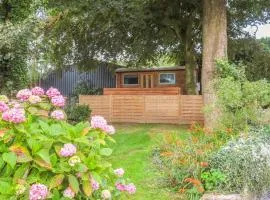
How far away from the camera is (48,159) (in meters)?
3.09

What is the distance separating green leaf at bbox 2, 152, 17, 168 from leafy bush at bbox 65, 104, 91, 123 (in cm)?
1465

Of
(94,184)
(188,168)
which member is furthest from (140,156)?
(94,184)

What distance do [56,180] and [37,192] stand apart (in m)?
0.21

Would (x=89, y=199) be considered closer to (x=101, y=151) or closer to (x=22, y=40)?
(x=101, y=151)

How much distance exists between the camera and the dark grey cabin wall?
3078cm

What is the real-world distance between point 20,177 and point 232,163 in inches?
174

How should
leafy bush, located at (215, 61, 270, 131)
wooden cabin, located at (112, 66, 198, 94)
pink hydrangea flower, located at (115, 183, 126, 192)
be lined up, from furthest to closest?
wooden cabin, located at (112, 66, 198, 94)
leafy bush, located at (215, 61, 270, 131)
pink hydrangea flower, located at (115, 183, 126, 192)

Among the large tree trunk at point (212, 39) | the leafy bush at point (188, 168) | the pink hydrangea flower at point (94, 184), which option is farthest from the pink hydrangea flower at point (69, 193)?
the large tree trunk at point (212, 39)

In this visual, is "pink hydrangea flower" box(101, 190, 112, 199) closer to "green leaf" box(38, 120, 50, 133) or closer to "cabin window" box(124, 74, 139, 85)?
"green leaf" box(38, 120, 50, 133)

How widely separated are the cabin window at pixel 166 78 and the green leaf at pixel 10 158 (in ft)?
78.1

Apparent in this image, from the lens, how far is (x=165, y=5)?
747 inches

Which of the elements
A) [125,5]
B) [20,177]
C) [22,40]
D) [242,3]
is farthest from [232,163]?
[242,3]

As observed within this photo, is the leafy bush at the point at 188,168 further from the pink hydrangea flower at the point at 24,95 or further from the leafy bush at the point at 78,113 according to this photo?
the leafy bush at the point at 78,113

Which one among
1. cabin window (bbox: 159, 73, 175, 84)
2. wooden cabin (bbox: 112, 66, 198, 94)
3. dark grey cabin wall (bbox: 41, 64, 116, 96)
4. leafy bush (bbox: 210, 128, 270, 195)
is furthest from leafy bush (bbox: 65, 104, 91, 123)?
leafy bush (bbox: 210, 128, 270, 195)
